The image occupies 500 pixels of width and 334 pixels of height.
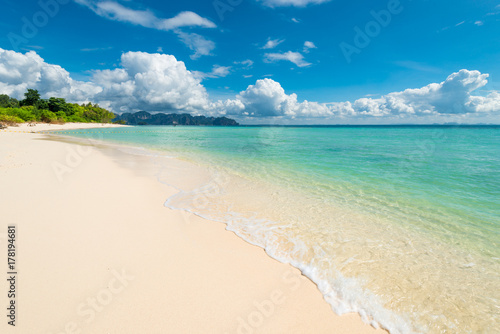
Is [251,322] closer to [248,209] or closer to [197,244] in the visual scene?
[197,244]

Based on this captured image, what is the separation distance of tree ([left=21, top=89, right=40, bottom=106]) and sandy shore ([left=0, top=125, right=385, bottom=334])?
127 meters

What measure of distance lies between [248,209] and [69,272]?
4.83 meters

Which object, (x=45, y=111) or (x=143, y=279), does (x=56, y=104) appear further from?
(x=143, y=279)

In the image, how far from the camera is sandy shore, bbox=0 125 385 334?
9.75 feet

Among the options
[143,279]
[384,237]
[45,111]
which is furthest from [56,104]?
[384,237]

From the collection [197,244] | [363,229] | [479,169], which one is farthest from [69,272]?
[479,169]

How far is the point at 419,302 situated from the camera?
352cm

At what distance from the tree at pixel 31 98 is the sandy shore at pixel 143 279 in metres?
127

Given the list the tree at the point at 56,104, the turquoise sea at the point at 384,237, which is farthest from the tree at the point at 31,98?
the turquoise sea at the point at 384,237

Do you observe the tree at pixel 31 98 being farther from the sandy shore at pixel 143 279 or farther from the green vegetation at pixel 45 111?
the sandy shore at pixel 143 279

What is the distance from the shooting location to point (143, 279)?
3732 mm

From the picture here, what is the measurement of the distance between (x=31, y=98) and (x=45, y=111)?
1917 centimetres

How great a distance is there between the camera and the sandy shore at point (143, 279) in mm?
2971

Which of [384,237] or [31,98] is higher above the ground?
[31,98]
